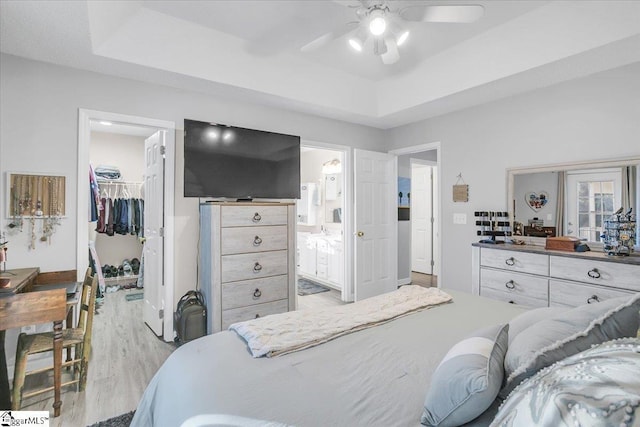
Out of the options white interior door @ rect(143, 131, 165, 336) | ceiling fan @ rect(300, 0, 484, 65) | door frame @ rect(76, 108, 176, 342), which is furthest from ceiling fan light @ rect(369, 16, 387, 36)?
white interior door @ rect(143, 131, 165, 336)

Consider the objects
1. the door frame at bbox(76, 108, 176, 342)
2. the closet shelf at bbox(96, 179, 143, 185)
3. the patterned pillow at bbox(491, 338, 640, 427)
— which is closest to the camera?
the patterned pillow at bbox(491, 338, 640, 427)

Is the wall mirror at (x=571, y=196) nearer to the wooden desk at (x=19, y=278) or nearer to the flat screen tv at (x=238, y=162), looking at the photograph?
the flat screen tv at (x=238, y=162)

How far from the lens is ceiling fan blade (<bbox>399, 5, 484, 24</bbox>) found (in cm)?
183

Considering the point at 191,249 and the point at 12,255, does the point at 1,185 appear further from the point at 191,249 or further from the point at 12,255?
the point at 191,249

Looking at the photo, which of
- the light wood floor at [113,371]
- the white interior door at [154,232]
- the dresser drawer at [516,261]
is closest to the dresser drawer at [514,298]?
the dresser drawer at [516,261]

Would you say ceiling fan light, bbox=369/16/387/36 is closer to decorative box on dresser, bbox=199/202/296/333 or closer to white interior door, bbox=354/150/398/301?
decorative box on dresser, bbox=199/202/296/333

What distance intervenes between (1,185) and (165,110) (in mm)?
1362

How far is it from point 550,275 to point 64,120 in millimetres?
4226

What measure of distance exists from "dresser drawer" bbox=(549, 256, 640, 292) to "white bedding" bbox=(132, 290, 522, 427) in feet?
5.07

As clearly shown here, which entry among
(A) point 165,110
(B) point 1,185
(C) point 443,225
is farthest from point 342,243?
(B) point 1,185

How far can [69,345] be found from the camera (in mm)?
2156

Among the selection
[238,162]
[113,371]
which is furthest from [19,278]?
[238,162]

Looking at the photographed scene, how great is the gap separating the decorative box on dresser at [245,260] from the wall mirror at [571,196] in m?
2.41
